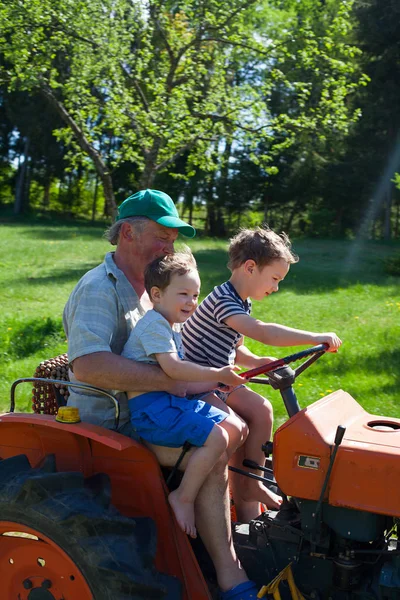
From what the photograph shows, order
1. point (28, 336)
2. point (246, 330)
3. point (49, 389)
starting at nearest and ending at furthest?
point (246, 330) < point (49, 389) < point (28, 336)

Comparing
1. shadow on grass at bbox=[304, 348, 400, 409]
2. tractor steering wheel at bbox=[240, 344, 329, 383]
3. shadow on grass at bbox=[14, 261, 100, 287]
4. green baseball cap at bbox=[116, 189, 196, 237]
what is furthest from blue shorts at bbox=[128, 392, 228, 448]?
shadow on grass at bbox=[14, 261, 100, 287]

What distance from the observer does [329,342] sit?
9.92 ft

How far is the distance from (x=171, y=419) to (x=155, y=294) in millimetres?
506

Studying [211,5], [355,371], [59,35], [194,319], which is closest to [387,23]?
[211,5]

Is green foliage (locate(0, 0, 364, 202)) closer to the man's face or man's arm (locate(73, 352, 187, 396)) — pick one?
Answer: the man's face

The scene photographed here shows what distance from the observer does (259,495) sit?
3.17m

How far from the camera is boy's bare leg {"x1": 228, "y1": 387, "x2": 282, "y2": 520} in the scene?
10.4ft

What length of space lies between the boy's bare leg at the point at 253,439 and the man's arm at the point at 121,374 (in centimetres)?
55

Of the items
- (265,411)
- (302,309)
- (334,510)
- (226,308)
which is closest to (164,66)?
(302,309)

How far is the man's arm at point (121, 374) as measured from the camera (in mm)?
2756

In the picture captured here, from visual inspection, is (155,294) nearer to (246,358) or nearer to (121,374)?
(121,374)

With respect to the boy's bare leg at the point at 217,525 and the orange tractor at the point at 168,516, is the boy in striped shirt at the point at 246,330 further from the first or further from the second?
the boy's bare leg at the point at 217,525

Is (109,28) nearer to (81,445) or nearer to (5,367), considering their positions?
(5,367)

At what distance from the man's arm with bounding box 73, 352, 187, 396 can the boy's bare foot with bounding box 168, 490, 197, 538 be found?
0.40m
